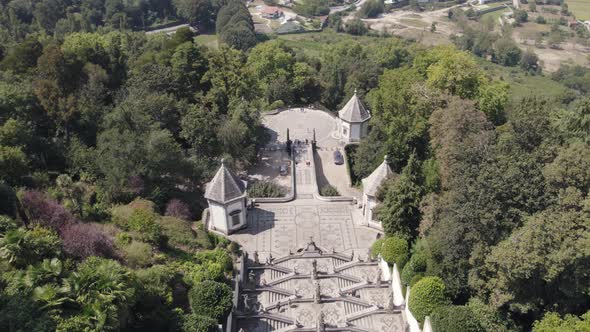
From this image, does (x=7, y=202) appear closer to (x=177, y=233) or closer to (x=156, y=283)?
(x=177, y=233)

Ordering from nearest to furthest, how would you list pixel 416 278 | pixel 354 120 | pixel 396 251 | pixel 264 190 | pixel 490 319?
pixel 490 319 < pixel 416 278 < pixel 396 251 < pixel 264 190 < pixel 354 120

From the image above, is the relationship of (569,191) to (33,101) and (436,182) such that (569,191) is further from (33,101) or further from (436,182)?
(33,101)

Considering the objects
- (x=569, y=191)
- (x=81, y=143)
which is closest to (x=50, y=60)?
(x=81, y=143)

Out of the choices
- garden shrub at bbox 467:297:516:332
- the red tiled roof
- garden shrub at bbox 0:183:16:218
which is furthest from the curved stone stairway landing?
the red tiled roof

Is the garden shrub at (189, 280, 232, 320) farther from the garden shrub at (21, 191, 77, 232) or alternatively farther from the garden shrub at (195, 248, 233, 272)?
the garden shrub at (21, 191, 77, 232)

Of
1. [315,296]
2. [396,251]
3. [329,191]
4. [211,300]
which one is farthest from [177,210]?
[396,251]
